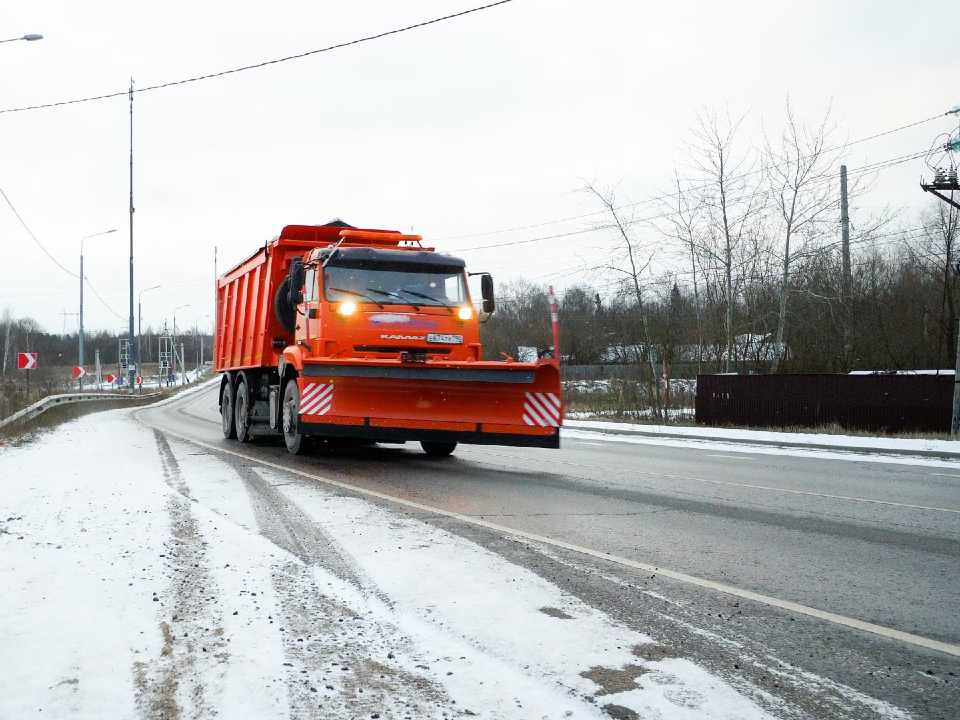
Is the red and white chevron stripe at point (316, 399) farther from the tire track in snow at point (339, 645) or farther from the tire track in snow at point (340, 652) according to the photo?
the tire track in snow at point (340, 652)

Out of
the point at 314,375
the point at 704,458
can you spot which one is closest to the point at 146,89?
the point at 314,375

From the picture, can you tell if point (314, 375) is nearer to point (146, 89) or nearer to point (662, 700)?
point (662, 700)

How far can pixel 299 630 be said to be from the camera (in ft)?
14.0

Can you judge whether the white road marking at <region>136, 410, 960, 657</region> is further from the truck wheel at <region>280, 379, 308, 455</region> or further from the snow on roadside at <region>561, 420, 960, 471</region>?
the snow on roadside at <region>561, 420, 960, 471</region>

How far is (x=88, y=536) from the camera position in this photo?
6.52 metres

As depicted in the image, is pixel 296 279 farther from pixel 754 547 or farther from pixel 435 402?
pixel 754 547

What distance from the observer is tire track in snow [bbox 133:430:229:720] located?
3.35 meters

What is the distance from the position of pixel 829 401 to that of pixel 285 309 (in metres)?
14.5

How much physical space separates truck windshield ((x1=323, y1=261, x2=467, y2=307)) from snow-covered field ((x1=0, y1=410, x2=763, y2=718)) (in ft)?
17.7

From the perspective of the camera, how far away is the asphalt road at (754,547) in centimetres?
391

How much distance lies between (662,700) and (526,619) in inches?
46.3

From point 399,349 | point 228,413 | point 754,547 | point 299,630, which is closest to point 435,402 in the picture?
point 399,349

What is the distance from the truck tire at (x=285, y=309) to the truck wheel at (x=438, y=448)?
9.53 ft

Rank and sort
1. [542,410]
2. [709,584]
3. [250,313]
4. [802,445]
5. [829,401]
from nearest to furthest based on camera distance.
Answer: [709,584]
[542,410]
[250,313]
[802,445]
[829,401]
